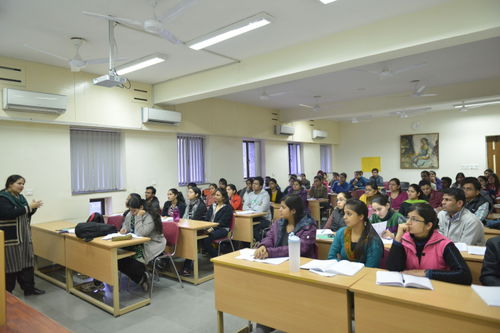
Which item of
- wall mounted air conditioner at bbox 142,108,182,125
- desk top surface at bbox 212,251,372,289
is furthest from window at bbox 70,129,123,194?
desk top surface at bbox 212,251,372,289

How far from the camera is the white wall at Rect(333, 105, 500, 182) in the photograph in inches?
411

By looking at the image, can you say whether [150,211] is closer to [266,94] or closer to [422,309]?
[422,309]

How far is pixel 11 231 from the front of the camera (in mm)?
3762

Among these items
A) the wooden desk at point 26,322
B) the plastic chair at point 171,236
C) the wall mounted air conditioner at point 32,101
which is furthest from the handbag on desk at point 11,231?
the wooden desk at point 26,322

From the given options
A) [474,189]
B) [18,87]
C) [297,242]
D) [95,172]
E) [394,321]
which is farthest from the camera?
[95,172]

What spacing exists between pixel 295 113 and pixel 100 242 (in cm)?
717

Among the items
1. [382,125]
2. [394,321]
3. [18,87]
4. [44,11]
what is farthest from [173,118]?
[382,125]

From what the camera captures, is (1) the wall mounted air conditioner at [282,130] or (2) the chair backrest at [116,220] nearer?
(2) the chair backrest at [116,220]

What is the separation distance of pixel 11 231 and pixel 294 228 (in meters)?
3.22

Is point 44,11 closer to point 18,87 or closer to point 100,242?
point 18,87

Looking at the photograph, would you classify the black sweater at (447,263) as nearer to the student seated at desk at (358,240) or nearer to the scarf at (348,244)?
the student seated at desk at (358,240)

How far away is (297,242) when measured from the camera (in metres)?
2.33

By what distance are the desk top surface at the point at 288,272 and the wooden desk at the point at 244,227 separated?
101 inches

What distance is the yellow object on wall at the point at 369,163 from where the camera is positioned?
1243cm
